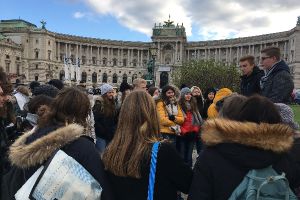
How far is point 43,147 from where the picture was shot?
3.50 m

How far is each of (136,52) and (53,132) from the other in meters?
94.6

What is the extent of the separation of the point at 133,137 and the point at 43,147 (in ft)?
2.91

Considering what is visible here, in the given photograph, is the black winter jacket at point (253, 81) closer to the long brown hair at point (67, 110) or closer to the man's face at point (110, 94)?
the man's face at point (110, 94)

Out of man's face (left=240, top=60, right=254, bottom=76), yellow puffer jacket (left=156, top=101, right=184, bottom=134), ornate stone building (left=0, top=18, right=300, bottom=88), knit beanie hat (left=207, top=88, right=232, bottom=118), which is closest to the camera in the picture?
man's face (left=240, top=60, right=254, bottom=76)

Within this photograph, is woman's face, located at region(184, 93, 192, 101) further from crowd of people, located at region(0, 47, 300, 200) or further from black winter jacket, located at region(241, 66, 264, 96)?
crowd of people, located at region(0, 47, 300, 200)

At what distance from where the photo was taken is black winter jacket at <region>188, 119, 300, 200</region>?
305 cm

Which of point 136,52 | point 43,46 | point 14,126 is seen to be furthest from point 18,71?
point 14,126

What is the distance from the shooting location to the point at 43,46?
79750 millimetres

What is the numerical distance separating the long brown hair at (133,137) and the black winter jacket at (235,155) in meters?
0.56

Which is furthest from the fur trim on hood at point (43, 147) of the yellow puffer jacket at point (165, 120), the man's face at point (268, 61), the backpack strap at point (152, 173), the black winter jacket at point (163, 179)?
the yellow puffer jacket at point (165, 120)

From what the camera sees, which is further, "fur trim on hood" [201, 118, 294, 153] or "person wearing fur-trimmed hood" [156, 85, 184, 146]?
"person wearing fur-trimmed hood" [156, 85, 184, 146]

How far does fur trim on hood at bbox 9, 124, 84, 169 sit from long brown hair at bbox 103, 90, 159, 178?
417 mm

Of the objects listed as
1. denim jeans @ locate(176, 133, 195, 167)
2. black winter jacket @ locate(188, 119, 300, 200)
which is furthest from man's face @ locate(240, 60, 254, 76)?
black winter jacket @ locate(188, 119, 300, 200)

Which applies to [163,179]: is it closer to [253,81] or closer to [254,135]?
[254,135]
